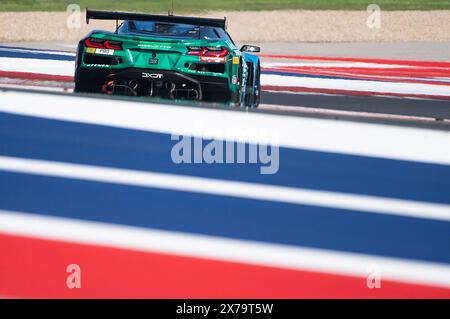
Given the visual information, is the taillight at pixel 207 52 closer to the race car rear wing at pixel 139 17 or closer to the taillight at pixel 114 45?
the race car rear wing at pixel 139 17

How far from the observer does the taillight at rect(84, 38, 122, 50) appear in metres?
8.43

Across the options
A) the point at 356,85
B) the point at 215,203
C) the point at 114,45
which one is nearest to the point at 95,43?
the point at 114,45

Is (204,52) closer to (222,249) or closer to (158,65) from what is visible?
(158,65)

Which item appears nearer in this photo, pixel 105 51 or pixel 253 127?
pixel 253 127

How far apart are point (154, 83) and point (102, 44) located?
57cm

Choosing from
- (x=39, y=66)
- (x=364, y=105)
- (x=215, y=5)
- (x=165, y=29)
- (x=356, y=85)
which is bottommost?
(x=165, y=29)

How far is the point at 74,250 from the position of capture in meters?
3.71

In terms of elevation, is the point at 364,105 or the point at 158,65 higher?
the point at 364,105

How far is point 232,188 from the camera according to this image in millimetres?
3760

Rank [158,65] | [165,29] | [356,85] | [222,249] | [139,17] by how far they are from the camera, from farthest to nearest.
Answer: [356,85] → [165,29] → [139,17] → [158,65] → [222,249]

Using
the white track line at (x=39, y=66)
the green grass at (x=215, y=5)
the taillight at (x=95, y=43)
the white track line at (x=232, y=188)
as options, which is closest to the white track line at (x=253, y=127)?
the white track line at (x=232, y=188)

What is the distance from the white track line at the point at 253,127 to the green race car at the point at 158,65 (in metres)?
4.40

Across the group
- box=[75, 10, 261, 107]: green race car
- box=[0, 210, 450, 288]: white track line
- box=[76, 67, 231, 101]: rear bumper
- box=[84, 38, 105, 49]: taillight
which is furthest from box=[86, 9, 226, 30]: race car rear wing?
box=[0, 210, 450, 288]: white track line
